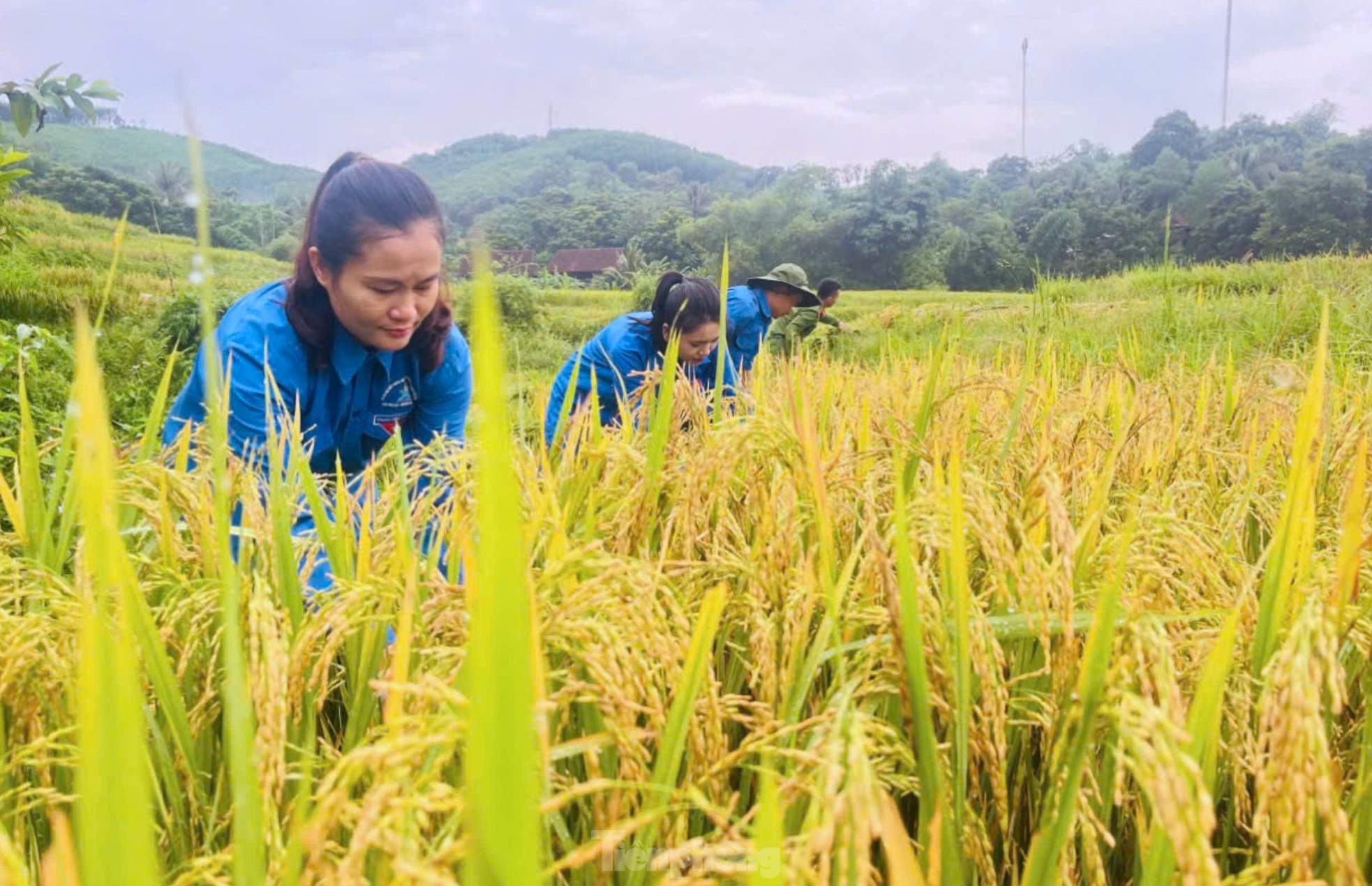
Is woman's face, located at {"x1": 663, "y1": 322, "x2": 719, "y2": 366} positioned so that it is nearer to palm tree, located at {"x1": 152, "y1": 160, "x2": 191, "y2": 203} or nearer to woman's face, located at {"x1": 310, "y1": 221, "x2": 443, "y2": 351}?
woman's face, located at {"x1": 310, "y1": 221, "x2": 443, "y2": 351}

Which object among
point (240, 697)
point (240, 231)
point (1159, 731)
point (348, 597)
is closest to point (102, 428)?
point (240, 697)

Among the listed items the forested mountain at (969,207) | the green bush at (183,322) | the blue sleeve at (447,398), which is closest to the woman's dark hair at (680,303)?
the blue sleeve at (447,398)

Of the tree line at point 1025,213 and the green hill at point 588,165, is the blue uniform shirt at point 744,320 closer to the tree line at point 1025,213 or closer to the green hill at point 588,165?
the tree line at point 1025,213

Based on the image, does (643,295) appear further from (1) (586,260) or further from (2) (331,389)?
(1) (586,260)

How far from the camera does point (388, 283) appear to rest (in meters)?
2.07

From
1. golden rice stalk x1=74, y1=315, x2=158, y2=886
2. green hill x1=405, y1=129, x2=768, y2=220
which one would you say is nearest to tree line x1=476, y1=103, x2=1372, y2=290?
green hill x1=405, y1=129, x2=768, y2=220

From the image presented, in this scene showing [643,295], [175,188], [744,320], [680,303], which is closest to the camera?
[680,303]

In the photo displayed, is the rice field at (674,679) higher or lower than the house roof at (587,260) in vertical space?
lower

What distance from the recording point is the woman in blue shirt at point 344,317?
2039 millimetres

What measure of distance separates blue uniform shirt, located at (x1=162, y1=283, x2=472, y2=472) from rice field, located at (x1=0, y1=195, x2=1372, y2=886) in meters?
0.90

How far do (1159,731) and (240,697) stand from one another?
0.45 metres

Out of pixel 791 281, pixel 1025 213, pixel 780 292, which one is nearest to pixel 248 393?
pixel 780 292

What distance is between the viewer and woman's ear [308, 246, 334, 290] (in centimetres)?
212

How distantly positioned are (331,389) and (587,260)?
2038 inches
